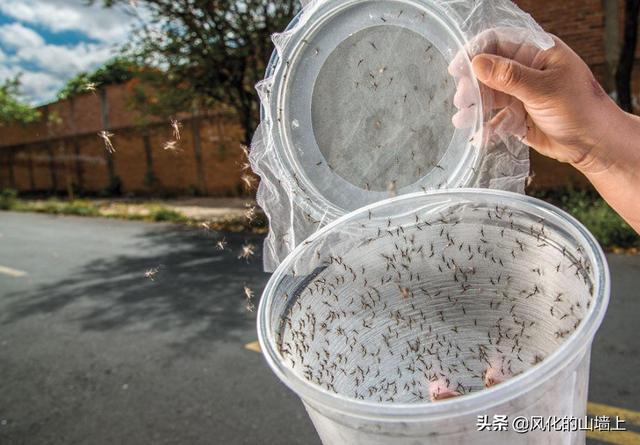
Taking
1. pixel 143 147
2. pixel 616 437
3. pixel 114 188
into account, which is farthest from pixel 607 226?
pixel 114 188

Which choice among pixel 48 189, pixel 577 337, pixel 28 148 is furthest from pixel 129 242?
pixel 28 148

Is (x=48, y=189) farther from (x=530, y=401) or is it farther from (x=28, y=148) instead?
(x=530, y=401)

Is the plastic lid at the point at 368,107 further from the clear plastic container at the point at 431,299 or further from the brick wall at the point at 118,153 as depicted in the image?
the brick wall at the point at 118,153

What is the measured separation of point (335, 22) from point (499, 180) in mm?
728

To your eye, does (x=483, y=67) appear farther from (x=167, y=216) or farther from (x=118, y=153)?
(x=118, y=153)

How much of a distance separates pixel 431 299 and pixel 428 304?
0.02 m

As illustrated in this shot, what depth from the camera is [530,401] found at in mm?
1039

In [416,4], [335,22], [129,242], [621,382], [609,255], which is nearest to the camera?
[416,4]

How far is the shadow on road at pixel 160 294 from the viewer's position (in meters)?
6.68

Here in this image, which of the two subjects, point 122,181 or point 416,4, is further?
point 122,181

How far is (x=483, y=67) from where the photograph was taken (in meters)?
1.55

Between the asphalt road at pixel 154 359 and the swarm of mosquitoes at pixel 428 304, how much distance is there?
2.67m

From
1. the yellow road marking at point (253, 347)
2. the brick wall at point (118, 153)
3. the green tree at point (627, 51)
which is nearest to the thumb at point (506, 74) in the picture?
the yellow road marking at point (253, 347)

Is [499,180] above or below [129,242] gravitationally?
above
